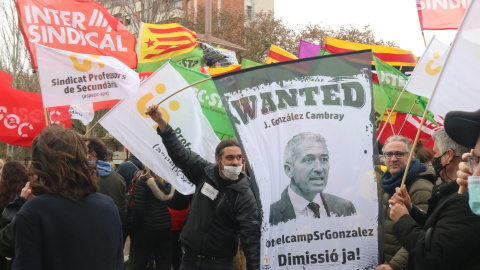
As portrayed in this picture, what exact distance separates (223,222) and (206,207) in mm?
182

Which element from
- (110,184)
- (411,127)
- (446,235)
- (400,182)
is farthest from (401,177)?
(411,127)

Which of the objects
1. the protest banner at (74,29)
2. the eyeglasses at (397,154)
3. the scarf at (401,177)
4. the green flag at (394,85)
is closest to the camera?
the scarf at (401,177)

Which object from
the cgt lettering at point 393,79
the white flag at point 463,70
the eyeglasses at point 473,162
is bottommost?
the cgt lettering at point 393,79

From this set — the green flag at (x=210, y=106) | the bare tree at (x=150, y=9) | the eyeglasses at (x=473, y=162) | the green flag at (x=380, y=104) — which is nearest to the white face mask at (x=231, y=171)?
the green flag at (x=210, y=106)

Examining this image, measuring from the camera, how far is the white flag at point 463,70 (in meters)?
3.10

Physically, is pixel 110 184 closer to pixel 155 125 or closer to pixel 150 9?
pixel 155 125

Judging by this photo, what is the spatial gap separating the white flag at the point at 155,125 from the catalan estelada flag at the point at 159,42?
12.4 ft

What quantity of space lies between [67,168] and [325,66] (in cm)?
177

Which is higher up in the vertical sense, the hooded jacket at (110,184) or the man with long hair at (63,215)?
the man with long hair at (63,215)

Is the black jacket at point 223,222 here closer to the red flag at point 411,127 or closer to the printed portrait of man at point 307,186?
the printed portrait of man at point 307,186

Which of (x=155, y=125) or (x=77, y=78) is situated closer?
(x=155, y=125)

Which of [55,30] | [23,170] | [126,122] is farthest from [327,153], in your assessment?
[55,30]

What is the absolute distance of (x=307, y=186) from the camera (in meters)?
3.63

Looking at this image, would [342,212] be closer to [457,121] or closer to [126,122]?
[457,121]
